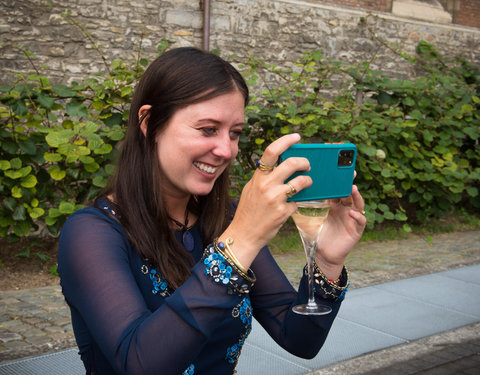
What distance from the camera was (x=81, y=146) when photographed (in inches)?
188

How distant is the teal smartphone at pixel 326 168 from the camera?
123cm

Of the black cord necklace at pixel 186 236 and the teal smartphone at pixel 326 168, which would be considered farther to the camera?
the black cord necklace at pixel 186 236

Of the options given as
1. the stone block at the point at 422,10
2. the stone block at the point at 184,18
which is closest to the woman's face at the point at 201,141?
the stone block at the point at 184,18

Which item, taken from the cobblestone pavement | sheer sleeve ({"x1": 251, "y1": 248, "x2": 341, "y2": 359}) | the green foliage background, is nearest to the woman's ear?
sheer sleeve ({"x1": 251, "y1": 248, "x2": 341, "y2": 359})

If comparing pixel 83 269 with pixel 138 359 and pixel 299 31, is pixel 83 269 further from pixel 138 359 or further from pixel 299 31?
pixel 299 31

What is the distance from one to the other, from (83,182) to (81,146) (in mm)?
531

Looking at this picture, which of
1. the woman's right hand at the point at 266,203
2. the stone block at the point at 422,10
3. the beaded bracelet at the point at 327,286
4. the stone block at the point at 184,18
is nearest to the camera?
the woman's right hand at the point at 266,203

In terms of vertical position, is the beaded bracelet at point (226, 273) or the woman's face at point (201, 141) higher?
the woman's face at point (201, 141)

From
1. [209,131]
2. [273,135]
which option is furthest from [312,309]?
[273,135]

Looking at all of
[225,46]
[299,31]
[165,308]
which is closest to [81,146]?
[165,308]

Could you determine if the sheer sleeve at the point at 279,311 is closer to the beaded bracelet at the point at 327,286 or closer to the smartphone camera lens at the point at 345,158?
the beaded bracelet at the point at 327,286

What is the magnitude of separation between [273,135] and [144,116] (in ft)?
16.1

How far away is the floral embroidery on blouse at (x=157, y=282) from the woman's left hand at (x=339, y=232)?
0.45 meters

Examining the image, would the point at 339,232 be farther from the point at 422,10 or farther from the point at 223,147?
the point at 422,10
